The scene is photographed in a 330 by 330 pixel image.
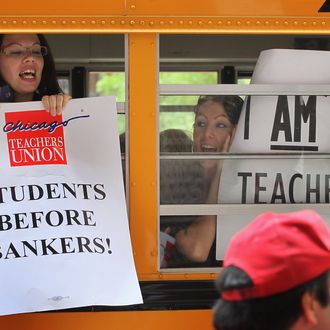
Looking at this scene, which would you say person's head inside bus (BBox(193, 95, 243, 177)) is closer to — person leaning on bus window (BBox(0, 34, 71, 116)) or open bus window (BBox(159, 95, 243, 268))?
open bus window (BBox(159, 95, 243, 268))

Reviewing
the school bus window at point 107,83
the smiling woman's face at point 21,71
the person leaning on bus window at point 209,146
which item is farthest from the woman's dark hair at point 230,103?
the smiling woman's face at point 21,71

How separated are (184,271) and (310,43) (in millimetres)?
1119

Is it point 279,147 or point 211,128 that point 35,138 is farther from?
point 279,147

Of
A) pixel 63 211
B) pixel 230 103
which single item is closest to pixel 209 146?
Answer: pixel 230 103

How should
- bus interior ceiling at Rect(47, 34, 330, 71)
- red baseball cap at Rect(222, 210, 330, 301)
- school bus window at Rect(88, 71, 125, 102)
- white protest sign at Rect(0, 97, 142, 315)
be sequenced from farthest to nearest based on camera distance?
bus interior ceiling at Rect(47, 34, 330, 71)
school bus window at Rect(88, 71, 125, 102)
white protest sign at Rect(0, 97, 142, 315)
red baseball cap at Rect(222, 210, 330, 301)

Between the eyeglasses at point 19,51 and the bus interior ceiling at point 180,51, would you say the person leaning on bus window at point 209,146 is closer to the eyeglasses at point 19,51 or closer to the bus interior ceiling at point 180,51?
the bus interior ceiling at point 180,51

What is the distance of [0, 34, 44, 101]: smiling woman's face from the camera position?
8.87 feet

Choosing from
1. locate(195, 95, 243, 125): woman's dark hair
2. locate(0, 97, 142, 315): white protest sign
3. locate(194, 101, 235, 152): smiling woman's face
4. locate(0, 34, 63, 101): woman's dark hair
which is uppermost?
locate(0, 34, 63, 101): woman's dark hair

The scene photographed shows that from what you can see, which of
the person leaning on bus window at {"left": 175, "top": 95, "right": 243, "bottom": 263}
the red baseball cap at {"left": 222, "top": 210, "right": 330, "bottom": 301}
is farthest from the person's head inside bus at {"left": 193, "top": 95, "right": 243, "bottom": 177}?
the red baseball cap at {"left": 222, "top": 210, "right": 330, "bottom": 301}

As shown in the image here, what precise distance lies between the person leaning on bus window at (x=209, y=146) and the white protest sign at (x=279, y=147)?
0.03 metres

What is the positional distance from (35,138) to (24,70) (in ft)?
0.98

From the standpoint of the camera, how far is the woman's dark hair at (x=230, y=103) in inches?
105

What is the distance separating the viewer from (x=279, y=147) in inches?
107
